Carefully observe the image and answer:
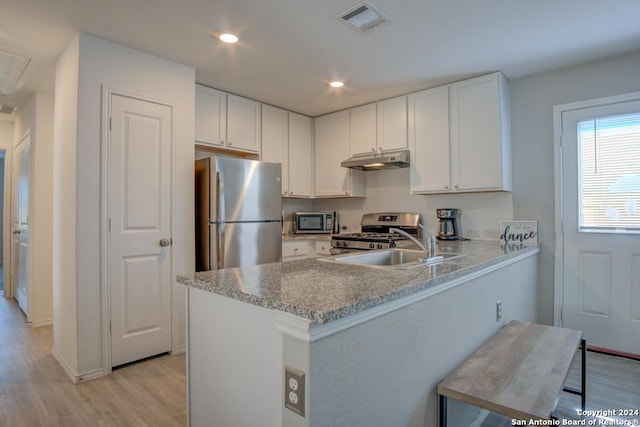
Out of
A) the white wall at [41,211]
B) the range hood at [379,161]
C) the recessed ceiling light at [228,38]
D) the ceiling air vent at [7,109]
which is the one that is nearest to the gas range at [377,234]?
the range hood at [379,161]

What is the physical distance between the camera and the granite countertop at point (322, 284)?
102cm

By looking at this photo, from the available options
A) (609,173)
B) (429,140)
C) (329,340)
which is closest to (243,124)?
(429,140)

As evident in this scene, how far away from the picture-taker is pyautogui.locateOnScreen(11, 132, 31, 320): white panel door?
156 inches

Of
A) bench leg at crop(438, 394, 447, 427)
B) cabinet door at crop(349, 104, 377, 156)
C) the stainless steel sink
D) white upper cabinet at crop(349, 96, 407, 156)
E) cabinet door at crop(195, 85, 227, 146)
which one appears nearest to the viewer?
bench leg at crop(438, 394, 447, 427)

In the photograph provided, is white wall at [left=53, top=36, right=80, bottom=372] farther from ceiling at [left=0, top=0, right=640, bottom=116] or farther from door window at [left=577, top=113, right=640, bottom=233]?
door window at [left=577, top=113, right=640, bottom=233]

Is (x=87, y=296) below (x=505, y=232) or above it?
below

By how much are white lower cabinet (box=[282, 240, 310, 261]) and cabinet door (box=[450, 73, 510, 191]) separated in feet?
5.73

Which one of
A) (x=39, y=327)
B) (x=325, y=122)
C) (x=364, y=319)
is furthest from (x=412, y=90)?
(x=39, y=327)

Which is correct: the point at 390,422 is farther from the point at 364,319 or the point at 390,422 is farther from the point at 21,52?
the point at 21,52

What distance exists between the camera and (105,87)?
2570 mm

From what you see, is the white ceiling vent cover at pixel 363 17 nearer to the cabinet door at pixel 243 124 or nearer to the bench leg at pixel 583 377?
the cabinet door at pixel 243 124

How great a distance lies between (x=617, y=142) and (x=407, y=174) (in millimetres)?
1845

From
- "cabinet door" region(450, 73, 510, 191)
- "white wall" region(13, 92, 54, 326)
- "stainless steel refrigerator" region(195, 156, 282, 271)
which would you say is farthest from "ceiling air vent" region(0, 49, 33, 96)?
"cabinet door" region(450, 73, 510, 191)

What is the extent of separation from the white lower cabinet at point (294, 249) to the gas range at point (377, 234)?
0.37 metres
